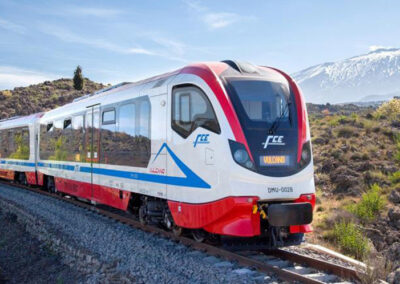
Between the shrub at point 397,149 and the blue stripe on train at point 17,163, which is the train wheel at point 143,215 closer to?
the blue stripe on train at point 17,163

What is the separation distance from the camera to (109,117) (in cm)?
1104

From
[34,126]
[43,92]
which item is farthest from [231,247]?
[43,92]

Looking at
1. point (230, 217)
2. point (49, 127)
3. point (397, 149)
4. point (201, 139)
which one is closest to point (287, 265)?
point (230, 217)

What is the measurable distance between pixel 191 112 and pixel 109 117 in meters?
3.89

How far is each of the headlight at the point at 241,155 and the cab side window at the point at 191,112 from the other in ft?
1.16

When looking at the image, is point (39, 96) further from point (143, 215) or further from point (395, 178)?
point (143, 215)

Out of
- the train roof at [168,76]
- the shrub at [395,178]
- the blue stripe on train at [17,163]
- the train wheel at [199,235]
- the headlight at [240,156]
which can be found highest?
the train roof at [168,76]

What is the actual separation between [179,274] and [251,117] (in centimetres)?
278

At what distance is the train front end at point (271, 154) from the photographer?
7004 millimetres

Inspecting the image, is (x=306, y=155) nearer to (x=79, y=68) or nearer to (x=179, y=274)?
(x=179, y=274)

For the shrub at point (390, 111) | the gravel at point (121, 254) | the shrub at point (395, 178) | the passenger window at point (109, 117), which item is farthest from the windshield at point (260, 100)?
the shrub at point (390, 111)

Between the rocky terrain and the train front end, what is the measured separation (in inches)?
55.8

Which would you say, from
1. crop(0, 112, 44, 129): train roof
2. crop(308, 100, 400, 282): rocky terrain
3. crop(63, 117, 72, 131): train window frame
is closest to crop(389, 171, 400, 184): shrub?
crop(308, 100, 400, 282): rocky terrain

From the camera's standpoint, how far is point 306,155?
763cm
